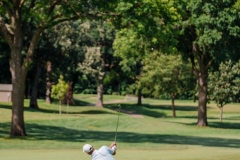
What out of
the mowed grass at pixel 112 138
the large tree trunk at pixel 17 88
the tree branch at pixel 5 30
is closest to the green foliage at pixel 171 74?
the mowed grass at pixel 112 138

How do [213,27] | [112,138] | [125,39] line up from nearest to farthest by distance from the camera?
[112,138], [213,27], [125,39]

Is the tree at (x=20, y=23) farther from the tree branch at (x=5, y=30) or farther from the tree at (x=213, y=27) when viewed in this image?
the tree at (x=213, y=27)

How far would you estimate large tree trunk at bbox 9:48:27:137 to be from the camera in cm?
4128

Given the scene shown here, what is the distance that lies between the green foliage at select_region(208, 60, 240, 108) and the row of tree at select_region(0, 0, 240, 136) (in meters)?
1.43

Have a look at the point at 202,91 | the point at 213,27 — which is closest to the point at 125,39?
the point at 213,27

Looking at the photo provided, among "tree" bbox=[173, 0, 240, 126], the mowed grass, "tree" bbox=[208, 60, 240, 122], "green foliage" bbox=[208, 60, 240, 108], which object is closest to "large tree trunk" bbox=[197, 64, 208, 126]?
the mowed grass

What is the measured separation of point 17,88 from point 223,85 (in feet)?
119

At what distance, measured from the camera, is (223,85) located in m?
73.4

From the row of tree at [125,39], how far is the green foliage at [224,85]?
1431 millimetres

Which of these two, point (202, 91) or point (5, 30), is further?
point (202, 91)

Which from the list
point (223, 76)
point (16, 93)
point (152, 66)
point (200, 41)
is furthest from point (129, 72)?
point (16, 93)

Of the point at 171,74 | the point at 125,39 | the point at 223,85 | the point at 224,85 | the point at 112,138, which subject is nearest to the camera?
the point at 112,138

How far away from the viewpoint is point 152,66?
8156cm

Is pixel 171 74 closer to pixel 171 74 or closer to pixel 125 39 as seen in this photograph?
pixel 171 74
